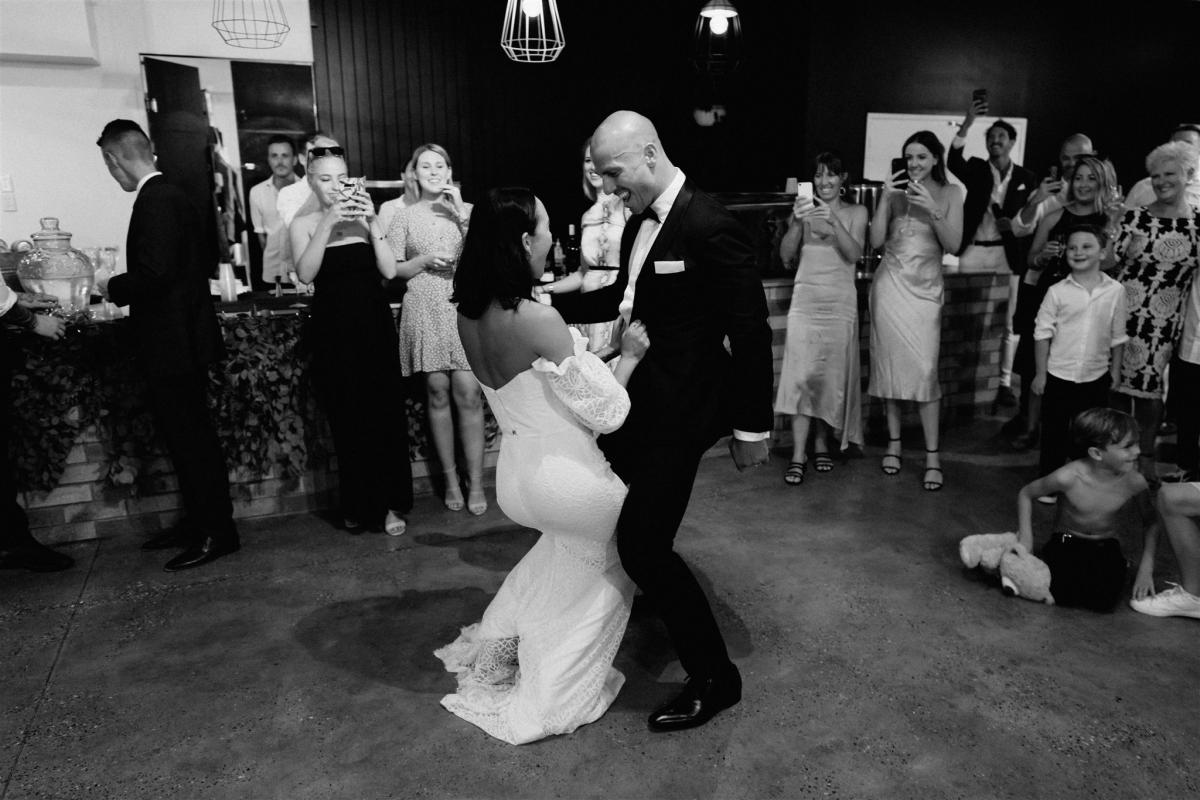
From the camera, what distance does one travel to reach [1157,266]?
13.5ft

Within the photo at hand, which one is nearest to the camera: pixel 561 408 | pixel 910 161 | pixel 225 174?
pixel 561 408

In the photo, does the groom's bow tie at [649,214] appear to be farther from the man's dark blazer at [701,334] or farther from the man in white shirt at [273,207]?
the man in white shirt at [273,207]

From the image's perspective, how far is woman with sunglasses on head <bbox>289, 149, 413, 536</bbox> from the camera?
11.5 ft

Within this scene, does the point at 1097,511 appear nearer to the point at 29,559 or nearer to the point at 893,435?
the point at 893,435

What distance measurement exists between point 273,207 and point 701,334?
200 inches

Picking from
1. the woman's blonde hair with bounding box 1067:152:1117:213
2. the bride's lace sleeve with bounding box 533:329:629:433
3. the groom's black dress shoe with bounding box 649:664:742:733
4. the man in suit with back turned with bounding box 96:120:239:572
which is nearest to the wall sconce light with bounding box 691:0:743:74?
the woman's blonde hair with bounding box 1067:152:1117:213

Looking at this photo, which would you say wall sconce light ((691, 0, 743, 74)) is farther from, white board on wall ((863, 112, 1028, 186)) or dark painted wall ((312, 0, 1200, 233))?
white board on wall ((863, 112, 1028, 186))

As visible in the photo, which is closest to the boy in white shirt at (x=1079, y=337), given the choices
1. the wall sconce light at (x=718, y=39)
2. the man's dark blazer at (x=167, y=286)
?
the wall sconce light at (x=718, y=39)

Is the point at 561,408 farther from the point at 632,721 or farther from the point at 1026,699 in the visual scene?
the point at 1026,699

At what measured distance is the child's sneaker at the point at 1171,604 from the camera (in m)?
3.03

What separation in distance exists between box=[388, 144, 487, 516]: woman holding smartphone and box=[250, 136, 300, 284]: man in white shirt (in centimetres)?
139

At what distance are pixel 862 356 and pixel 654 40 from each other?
3924 millimetres

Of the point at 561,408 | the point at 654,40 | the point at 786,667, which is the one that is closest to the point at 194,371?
the point at 561,408

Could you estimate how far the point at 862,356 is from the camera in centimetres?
527
